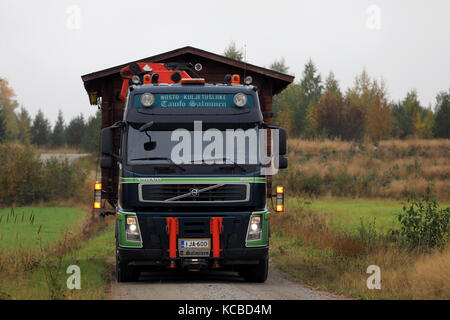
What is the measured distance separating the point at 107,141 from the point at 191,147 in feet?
4.64

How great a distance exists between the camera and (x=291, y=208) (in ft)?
79.4

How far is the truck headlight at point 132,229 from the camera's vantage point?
10.4m

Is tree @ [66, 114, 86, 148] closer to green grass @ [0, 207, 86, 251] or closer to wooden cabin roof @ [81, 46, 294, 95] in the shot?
green grass @ [0, 207, 86, 251]

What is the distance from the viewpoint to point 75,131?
89.6 metres

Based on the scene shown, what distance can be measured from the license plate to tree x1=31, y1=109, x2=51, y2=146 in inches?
3420

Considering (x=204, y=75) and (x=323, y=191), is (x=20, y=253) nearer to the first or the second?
(x=204, y=75)

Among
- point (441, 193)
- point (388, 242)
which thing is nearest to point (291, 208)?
point (388, 242)

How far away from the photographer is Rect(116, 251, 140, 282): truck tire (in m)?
10.8

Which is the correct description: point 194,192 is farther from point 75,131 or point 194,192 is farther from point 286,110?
point 75,131

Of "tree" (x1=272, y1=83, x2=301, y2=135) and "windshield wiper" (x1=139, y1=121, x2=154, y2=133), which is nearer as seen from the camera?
"windshield wiper" (x1=139, y1=121, x2=154, y2=133)

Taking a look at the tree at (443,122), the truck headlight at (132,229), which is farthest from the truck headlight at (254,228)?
the tree at (443,122)

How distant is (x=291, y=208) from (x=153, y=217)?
14298 mm

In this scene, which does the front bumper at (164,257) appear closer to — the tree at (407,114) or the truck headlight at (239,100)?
the truck headlight at (239,100)

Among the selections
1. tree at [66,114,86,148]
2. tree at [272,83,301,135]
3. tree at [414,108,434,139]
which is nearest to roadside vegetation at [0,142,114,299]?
tree at [272,83,301,135]
